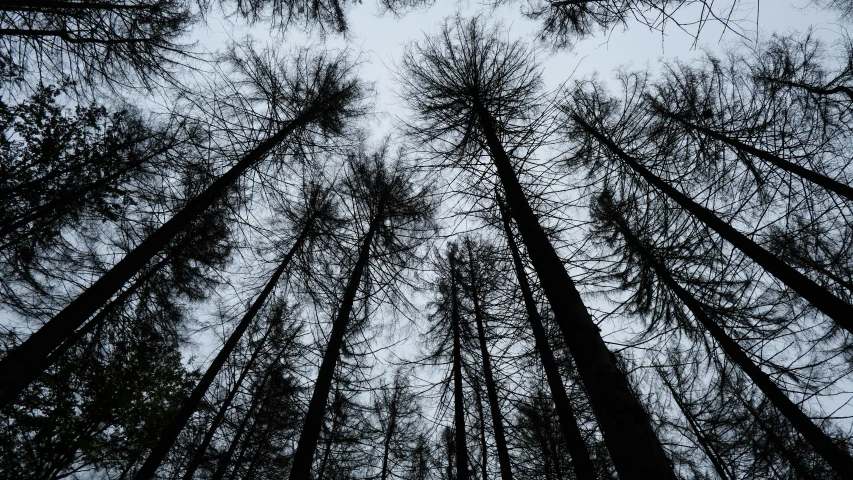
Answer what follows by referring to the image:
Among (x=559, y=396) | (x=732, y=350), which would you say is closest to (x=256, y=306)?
(x=559, y=396)

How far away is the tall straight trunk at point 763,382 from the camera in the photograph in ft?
15.6

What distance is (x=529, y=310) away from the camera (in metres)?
5.28

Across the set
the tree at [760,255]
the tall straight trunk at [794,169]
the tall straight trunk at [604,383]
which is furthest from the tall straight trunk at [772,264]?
the tall straight trunk at [604,383]

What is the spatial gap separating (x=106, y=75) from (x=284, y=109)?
333cm

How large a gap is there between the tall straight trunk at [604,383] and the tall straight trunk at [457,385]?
5273 mm

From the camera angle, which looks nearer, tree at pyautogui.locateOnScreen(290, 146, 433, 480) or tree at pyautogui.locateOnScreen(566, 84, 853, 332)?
tree at pyautogui.locateOnScreen(566, 84, 853, 332)

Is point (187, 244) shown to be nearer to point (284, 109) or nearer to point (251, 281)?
point (251, 281)

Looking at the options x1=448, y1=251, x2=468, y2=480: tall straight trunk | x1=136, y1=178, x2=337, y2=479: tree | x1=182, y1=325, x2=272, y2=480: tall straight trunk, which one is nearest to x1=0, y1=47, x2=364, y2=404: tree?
x1=136, y1=178, x2=337, y2=479: tree

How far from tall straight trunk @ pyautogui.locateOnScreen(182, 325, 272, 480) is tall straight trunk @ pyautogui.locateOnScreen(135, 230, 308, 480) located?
66 cm

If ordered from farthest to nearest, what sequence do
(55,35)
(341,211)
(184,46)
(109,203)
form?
1. (341,211)
2. (109,203)
3. (184,46)
4. (55,35)

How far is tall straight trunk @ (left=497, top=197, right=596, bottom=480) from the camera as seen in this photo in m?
4.19

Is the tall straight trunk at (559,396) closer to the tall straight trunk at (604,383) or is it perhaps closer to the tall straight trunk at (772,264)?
the tall straight trunk at (604,383)

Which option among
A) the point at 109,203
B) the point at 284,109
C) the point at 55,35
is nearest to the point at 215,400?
the point at 109,203

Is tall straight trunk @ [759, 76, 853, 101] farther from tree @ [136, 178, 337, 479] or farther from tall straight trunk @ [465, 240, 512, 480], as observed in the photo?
tree @ [136, 178, 337, 479]
